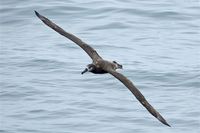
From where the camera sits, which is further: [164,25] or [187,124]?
[164,25]

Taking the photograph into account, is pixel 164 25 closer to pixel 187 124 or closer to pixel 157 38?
pixel 157 38

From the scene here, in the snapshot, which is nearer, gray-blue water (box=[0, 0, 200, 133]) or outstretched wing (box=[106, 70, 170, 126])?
outstretched wing (box=[106, 70, 170, 126])

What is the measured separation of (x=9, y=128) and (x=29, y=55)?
400 cm

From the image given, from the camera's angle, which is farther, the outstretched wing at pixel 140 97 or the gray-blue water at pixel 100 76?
Answer: the gray-blue water at pixel 100 76

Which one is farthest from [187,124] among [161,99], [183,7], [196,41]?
[183,7]

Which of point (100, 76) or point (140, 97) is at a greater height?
point (140, 97)

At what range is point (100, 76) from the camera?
18.5 meters

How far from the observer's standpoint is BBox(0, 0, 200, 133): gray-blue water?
16.6 metres

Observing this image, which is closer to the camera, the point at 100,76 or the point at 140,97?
the point at 140,97

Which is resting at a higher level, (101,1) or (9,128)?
(101,1)

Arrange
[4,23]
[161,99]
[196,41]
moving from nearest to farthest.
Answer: [161,99], [196,41], [4,23]

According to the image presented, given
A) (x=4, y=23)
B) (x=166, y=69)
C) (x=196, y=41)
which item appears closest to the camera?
(x=166, y=69)

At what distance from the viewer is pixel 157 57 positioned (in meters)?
19.9

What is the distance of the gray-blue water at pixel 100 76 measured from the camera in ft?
54.3
